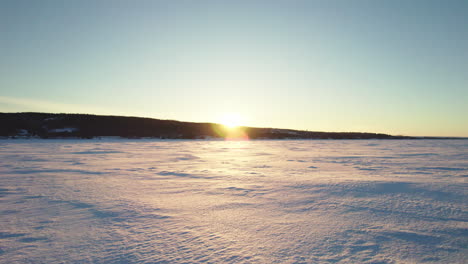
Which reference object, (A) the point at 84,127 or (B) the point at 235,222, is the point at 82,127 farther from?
(B) the point at 235,222

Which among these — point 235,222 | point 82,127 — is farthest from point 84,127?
point 235,222

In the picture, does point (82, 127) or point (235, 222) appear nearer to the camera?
point (235, 222)

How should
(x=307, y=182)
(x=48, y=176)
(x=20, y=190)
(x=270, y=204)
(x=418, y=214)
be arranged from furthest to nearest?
(x=48, y=176), (x=307, y=182), (x=20, y=190), (x=270, y=204), (x=418, y=214)

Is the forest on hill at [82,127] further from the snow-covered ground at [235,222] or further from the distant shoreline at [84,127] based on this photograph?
the snow-covered ground at [235,222]

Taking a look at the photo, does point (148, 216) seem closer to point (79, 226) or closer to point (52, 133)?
point (79, 226)

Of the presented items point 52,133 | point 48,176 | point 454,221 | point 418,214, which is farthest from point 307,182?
point 52,133

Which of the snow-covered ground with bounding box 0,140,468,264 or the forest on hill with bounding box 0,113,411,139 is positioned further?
the forest on hill with bounding box 0,113,411,139

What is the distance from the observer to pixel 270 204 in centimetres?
319

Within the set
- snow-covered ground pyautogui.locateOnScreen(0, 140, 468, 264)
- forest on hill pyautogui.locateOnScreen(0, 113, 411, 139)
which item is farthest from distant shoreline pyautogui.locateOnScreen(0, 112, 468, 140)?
snow-covered ground pyautogui.locateOnScreen(0, 140, 468, 264)

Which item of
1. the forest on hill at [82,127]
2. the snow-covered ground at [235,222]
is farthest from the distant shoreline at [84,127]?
the snow-covered ground at [235,222]

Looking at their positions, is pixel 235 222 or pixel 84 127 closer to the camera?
pixel 235 222

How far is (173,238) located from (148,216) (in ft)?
2.37

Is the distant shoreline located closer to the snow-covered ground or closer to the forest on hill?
the forest on hill

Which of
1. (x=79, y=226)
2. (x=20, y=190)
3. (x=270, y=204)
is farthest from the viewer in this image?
(x=20, y=190)
